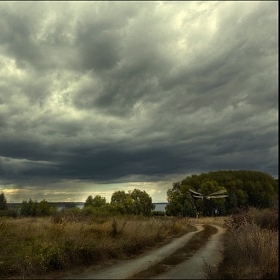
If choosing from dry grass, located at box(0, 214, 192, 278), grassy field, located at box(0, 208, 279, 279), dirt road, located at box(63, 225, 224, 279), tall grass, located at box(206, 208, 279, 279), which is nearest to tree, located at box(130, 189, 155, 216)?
dry grass, located at box(0, 214, 192, 278)

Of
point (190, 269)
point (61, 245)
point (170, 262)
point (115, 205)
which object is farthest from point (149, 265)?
point (115, 205)

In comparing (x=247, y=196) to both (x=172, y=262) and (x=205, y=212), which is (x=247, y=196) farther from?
(x=172, y=262)

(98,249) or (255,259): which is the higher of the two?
(255,259)

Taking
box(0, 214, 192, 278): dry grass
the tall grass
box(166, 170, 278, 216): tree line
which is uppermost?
box(166, 170, 278, 216): tree line

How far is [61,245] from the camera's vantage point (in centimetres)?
1462

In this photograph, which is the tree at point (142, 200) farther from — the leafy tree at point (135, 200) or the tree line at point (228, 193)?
the tree line at point (228, 193)

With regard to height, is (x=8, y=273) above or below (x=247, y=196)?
below

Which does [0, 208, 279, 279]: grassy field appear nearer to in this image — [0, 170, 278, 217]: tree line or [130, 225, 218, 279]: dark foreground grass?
[130, 225, 218, 279]: dark foreground grass

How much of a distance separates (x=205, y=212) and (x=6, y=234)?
5773cm

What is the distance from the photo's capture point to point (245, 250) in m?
12.0

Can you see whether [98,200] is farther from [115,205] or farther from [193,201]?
[193,201]

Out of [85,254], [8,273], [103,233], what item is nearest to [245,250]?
[85,254]

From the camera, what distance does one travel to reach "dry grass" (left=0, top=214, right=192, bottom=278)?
42.7 ft

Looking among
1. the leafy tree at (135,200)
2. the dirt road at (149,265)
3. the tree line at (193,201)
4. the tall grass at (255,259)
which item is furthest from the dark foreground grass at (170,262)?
the leafy tree at (135,200)
